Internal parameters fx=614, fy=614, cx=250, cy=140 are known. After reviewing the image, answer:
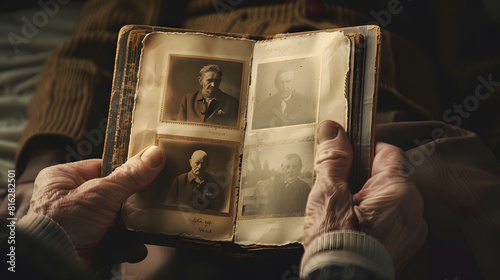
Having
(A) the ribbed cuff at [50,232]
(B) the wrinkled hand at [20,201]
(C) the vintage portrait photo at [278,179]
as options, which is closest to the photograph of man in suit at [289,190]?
(C) the vintage portrait photo at [278,179]

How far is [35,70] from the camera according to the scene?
1435 millimetres

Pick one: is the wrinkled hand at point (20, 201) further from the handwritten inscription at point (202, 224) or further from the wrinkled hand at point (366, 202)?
the wrinkled hand at point (366, 202)

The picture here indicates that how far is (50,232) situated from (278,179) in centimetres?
31

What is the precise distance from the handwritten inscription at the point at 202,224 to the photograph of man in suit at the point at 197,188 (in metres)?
0.02

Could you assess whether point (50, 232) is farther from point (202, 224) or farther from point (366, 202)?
point (366, 202)

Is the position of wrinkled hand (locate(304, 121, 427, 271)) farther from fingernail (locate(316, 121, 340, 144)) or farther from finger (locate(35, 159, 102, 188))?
finger (locate(35, 159, 102, 188))

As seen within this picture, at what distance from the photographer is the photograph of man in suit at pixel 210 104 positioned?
896mm

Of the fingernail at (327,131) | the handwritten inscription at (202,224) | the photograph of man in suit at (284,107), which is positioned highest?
the photograph of man in suit at (284,107)

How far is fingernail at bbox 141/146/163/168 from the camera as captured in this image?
879 mm

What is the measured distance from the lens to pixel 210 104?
0.90 m

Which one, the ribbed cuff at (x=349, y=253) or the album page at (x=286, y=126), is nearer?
the ribbed cuff at (x=349, y=253)

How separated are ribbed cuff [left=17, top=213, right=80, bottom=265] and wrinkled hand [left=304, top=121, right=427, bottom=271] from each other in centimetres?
31

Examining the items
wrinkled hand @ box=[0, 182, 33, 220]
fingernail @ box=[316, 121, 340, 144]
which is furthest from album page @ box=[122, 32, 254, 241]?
wrinkled hand @ box=[0, 182, 33, 220]

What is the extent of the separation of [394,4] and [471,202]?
1.46 ft
